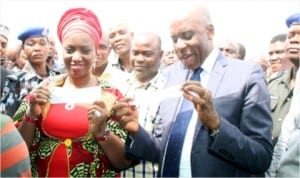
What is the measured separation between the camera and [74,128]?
2.87 metres

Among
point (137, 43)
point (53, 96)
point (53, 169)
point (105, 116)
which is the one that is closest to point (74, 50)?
point (53, 96)

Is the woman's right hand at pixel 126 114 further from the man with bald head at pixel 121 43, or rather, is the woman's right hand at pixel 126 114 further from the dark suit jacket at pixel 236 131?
the man with bald head at pixel 121 43

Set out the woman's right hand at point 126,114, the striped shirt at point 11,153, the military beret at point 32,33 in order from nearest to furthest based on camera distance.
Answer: the striped shirt at point 11,153, the woman's right hand at point 126,114, the military beret at point 32,33

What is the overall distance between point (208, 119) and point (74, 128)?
2.78 feet

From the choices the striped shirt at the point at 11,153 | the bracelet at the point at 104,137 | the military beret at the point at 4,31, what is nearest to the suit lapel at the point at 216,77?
the bracelet at the point at 104,137

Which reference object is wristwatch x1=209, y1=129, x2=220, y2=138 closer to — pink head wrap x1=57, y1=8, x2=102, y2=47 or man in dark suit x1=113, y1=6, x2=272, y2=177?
man in dark suit x1=113, y1=6, x2=272, y2=177

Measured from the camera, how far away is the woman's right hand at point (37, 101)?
2828mm

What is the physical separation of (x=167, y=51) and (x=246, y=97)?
460 cm

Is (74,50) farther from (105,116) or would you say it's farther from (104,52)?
(104,52)

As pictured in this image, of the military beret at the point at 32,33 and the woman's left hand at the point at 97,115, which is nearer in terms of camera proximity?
the woman's left hand at the point at 97,115

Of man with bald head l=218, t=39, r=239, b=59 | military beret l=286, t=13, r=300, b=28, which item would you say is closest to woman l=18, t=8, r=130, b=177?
military beret l=286, t=13, r=300, b=28

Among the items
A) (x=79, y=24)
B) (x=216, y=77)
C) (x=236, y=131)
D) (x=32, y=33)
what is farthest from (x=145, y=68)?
(x=236, y=131)

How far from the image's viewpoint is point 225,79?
2.81 m

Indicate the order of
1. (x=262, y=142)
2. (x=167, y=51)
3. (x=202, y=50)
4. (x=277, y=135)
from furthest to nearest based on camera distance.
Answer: (x=167, y=51) → (x=277, y=135) → (x=202, y=50) → (x=262, y=142)
